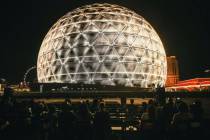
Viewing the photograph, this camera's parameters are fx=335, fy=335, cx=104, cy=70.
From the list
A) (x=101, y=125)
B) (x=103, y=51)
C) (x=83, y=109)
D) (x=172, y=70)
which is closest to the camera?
(x=101, y=125)

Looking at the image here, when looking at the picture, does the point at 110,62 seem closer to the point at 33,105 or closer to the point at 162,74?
the point at 162,74

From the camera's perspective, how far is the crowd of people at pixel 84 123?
361 inches

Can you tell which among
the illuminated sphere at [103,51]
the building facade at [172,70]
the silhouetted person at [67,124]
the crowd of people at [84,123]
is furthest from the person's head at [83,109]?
the building facade at [172,70]

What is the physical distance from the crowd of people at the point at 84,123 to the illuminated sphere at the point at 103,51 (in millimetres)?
24073

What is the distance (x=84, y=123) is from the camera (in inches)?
384

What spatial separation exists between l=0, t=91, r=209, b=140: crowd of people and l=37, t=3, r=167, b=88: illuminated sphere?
24.1 metres

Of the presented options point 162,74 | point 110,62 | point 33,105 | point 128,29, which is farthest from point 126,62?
point 33,105

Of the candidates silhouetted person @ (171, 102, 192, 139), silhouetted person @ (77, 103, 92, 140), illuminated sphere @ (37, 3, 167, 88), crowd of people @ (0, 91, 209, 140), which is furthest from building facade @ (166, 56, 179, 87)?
silhouetted person @ (171, 102, 192, 139)

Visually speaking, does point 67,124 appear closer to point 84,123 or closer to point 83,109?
point 84,123

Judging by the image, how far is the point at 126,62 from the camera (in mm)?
35281

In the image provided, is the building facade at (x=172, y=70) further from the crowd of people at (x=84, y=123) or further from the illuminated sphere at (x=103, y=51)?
the crowd of people at (x=84, y=123)

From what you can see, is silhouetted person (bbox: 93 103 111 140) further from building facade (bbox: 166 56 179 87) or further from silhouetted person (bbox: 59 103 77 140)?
building facade (bbox: 166 56 179 87)

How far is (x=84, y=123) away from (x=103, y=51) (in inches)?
1007

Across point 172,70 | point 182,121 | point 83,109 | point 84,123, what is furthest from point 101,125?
point 172,70
